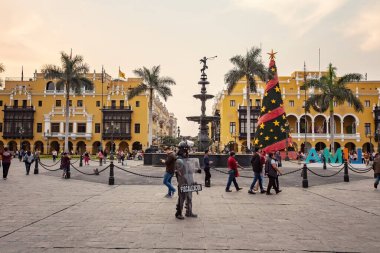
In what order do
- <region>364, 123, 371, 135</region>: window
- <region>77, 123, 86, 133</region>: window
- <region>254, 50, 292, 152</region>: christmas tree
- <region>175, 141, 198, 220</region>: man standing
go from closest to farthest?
<region>175, 141, 198, 220</region>: man standing, <region>254, 50, 292, 152</region>: christmas tree, <region>364, 123, 371, 135</region>: window, <region>77, 123, 86, 133</region>: window

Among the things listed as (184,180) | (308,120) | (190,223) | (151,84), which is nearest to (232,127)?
(308,120)

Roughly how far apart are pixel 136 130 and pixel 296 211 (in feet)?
175

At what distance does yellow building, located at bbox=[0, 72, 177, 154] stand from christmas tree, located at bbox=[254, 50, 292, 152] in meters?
29.6

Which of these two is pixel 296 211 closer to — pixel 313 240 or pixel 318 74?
pixel 313 240

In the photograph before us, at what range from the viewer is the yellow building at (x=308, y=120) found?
55531mm

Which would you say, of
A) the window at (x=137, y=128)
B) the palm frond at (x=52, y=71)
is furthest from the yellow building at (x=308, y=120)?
the palm frond at (x=52, y=71)

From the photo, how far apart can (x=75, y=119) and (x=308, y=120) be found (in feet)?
135

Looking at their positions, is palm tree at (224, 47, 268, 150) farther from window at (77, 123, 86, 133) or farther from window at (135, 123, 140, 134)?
window at (77, 123, 86, 133)

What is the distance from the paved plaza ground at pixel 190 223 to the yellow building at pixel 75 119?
162 feet

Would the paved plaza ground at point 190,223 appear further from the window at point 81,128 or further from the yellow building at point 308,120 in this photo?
the window at point 81,128

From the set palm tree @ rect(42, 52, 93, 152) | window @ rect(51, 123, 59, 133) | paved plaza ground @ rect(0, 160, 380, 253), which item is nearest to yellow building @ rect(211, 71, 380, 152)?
palm tree @ rect(42, 52, 93, 152)

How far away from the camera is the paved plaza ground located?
17.3ft

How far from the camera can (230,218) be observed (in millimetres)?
→ 7434

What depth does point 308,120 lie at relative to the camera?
2271 inches
